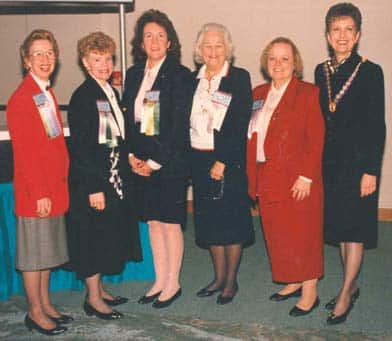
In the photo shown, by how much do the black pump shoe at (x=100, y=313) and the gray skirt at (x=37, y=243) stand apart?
387 mm

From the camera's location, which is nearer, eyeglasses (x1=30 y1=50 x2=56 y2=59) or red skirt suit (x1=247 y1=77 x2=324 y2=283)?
eyeglasses (x1=30 y1=50 x2=56 y2=59)

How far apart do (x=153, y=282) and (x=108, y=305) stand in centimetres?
44

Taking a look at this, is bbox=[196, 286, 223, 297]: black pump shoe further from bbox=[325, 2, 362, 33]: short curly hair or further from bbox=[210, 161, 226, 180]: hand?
bbox=[325, 2, 362, 33]: short curly hair

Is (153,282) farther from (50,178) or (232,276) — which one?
(50,178)

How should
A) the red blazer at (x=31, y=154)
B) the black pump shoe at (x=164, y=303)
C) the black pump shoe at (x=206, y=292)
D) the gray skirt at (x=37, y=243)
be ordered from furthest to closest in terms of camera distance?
the black pump shoe at (x=206, y=292)
the black pump shoe at (x=164, y=303)
the gray skirt at (x=37, y=243)
the red blazer at (x=31, y=154)

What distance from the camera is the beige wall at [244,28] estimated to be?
4.90 meters


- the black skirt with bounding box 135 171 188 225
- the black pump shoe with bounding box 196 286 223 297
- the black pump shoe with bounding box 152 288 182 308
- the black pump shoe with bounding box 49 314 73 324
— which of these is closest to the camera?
the black pump shoe with bounding box 49 314 73 324

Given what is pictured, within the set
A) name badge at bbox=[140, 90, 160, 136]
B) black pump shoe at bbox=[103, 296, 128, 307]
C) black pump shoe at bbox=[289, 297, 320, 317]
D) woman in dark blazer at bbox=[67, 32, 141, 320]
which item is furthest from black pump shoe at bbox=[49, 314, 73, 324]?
black pump shoe at bbox=[289, 297, 320, 317]

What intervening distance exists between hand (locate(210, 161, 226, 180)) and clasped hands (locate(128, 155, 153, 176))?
0.32 m

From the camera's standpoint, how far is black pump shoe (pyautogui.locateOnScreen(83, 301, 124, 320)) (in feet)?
9.81

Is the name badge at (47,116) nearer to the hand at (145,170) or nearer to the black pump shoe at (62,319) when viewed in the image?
the hand at (145,170)

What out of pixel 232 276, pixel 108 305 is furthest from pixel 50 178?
pixel 232 276

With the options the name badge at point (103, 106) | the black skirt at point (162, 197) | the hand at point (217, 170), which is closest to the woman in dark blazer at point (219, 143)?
the hand at point (217, 170)

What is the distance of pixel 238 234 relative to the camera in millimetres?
3100
